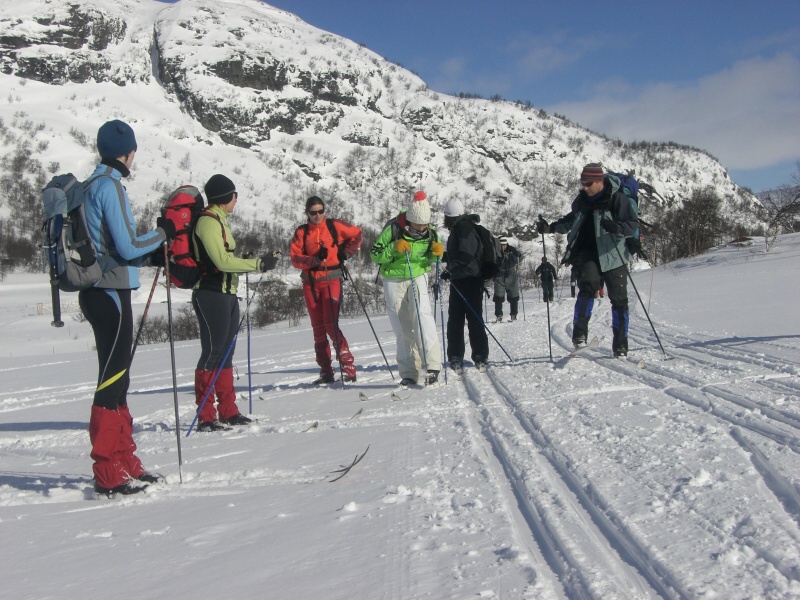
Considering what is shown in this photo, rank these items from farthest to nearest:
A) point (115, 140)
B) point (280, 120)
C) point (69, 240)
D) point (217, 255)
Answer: point (280, 120), point (217, 255), point (115, 140), point (69, 240)

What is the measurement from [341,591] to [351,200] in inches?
3711

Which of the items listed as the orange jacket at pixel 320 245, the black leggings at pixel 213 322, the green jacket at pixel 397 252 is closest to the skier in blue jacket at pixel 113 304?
the black leggings at pixel 213 322

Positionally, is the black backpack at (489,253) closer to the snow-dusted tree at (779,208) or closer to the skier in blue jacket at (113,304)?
the skier in blue jacket at (113,304)

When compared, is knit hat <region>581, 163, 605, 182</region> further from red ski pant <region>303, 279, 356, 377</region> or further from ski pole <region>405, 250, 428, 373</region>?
red ski pant <region>303, 279, 356, 377</region>

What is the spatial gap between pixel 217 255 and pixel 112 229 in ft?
4.55

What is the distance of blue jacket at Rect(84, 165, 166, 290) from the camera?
10.8 feet

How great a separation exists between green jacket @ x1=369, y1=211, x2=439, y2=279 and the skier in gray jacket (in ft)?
4.62

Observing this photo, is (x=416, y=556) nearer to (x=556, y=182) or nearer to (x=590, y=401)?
(x=590, y=401)

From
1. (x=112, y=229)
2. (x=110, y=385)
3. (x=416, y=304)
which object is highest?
(x=112, y=229)

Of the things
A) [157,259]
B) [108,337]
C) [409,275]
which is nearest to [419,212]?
[409,275]

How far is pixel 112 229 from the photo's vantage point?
3318 millimetres

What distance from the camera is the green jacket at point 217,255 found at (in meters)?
4.71

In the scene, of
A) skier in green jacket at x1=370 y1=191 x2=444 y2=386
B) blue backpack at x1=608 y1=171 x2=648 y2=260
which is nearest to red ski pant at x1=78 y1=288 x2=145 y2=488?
skier in green jacket at x1=370 y1=191 x2=444 y2=386

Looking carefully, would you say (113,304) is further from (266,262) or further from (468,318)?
(468,318)
